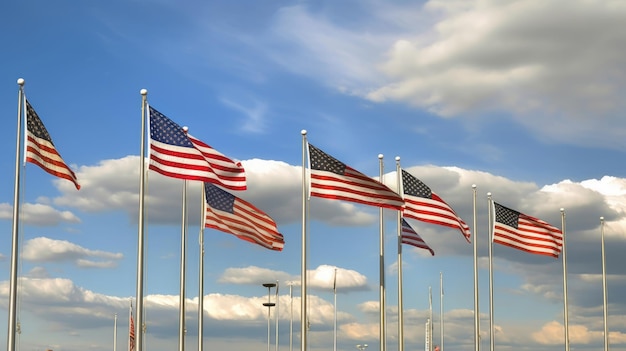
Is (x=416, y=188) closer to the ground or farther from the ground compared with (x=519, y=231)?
farther from the ground

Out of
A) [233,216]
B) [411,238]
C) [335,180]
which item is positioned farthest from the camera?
[411,238]

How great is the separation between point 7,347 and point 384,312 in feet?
59.8

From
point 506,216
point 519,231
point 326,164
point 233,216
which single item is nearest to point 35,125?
point 233,216

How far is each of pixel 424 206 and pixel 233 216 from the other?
854 centimetres

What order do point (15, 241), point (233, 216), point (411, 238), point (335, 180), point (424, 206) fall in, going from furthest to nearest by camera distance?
point (411, 238) → point (424, 206) → point (233, 216) → point (335, 180) → point (15, 241)

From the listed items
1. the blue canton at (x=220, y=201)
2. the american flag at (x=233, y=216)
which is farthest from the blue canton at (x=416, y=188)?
the blue canton at (x=220, y=201)

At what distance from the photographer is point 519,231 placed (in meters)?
49.5

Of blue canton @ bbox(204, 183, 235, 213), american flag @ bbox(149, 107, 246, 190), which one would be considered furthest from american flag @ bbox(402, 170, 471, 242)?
american flag @ bbox(149, 107, 246, 190)

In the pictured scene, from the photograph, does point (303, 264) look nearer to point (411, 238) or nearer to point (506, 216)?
point (411, 238)

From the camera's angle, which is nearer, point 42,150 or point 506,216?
point 42,150

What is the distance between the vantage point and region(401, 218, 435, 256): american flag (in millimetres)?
45062

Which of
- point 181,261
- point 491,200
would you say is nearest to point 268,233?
point 181,261

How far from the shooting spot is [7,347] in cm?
2995

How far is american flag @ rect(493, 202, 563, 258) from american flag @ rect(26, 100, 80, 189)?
24.0m
